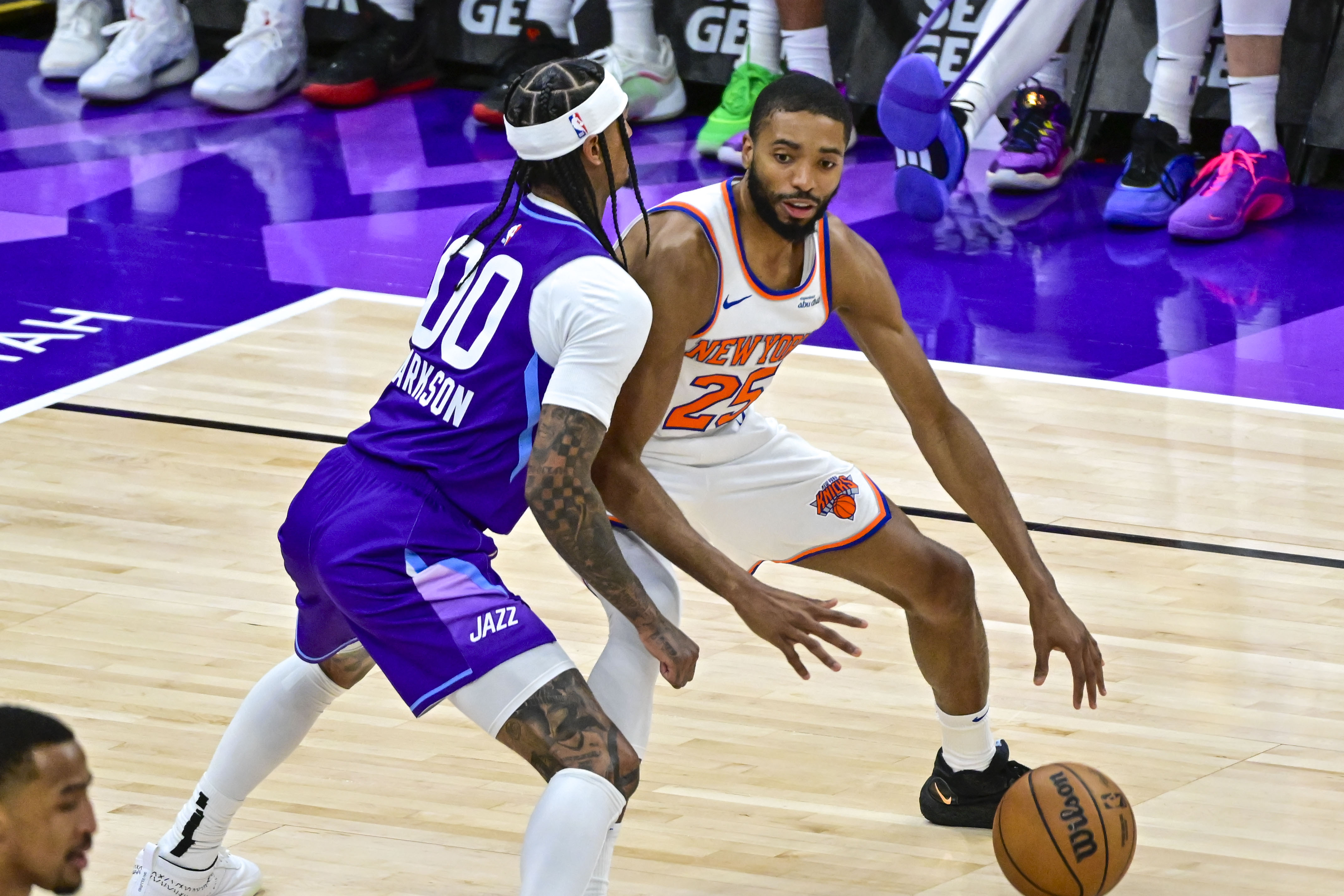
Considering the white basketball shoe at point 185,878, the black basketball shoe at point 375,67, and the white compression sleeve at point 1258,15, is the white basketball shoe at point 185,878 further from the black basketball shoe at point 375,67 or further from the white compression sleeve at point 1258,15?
the black basketball shoe at point 375,67

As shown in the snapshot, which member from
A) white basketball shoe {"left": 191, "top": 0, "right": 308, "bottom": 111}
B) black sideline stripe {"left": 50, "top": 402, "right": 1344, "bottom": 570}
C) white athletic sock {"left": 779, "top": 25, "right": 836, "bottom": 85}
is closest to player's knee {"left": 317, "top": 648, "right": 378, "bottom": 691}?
black sideline stripe {"left": 50, "top": 402, "right": 1344, "bottom": 570}

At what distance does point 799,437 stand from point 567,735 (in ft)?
3.63

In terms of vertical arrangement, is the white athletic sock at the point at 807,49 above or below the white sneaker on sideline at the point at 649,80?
above

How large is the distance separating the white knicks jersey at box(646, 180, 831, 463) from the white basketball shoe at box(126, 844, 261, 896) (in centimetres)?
114

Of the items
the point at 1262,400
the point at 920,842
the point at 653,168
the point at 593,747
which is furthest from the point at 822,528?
the point at 653,168

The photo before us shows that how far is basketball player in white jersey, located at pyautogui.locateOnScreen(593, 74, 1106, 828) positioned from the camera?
335cm

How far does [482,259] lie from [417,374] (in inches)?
9.0

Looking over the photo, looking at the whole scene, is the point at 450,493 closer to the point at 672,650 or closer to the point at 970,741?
the point at 672,650

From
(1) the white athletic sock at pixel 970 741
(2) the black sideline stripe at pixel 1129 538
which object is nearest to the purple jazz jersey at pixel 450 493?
(1) the white athletic sock at pixel 970 741

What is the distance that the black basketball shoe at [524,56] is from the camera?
381 inches

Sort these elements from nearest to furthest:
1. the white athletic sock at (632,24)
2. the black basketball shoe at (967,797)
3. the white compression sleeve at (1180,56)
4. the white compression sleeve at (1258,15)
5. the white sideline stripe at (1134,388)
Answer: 1. the black basketball shoe at (967,797)
2. the white sideline stripe at (1134,388)
3. the white compression sleeve at (1258,15)
4. the white compression sleeve at (1180,56)
5. the white athletic sock at (632,24)

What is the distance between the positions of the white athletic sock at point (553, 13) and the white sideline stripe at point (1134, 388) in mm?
4035

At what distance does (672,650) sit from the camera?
291 centimetres

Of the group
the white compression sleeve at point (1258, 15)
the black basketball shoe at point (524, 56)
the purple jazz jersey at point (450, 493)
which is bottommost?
the black basketball shoe at point (524, 56)
